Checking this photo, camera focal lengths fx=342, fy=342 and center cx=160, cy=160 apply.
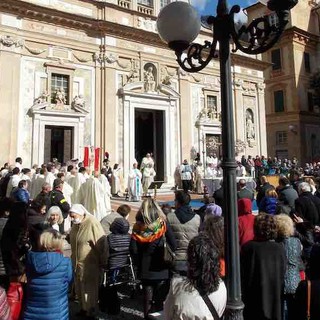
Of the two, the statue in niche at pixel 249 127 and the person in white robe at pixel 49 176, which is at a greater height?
the statue in niche at pixel 249 127

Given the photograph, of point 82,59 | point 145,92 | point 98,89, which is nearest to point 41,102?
point 98,89

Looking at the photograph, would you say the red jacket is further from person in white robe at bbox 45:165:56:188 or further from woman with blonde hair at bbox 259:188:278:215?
person in white robe at bbox 45:165:56:188

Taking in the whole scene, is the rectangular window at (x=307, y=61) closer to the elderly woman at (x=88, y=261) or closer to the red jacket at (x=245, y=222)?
the red jacket at (x=245, y=222)

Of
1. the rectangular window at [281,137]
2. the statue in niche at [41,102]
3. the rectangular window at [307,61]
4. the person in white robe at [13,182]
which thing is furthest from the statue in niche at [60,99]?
the rectangular window at [307,61]

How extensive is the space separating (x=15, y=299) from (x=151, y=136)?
2052 cm

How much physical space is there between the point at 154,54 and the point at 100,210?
47.4 ft

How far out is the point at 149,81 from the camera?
21406 mm

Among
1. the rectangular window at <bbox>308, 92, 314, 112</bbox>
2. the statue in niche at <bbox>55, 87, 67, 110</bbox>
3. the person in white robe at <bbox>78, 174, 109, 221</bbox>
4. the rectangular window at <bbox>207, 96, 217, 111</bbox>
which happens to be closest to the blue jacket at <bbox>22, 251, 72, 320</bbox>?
the person in white robe at <bbox>78, 174, 109, 221</bbox>

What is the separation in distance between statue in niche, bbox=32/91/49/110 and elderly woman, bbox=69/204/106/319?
14.1 meters

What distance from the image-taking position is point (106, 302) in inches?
195

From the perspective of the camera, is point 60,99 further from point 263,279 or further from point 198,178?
point 263,279

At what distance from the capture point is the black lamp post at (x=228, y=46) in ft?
10.7

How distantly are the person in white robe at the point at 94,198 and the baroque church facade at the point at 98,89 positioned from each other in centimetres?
862

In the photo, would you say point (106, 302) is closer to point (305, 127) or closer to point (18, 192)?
point (18, 192)
